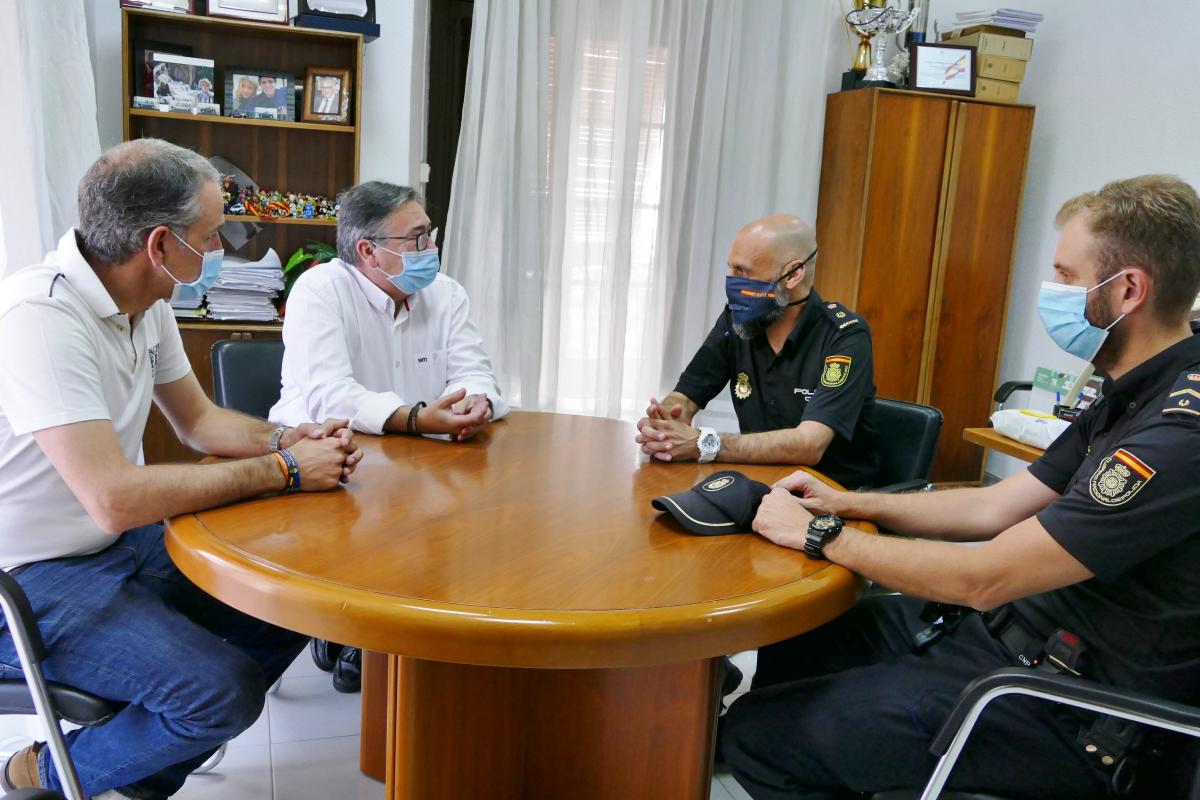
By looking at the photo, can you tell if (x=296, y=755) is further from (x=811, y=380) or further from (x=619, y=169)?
(x=619, y=169)

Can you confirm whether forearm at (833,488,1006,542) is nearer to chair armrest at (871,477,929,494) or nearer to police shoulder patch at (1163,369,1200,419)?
chair armrest at (871,477,929,494)

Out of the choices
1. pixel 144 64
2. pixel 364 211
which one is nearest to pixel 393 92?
pixel 144 64

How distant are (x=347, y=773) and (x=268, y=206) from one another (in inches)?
94.4

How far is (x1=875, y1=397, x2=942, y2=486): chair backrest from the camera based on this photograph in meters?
2.28

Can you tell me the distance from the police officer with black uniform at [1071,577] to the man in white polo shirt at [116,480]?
913 millimetres

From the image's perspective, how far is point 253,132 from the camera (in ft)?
12.4

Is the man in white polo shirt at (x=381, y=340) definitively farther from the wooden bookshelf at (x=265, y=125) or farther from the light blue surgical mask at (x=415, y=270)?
the wooden bookshelf at (x=265, y=125)

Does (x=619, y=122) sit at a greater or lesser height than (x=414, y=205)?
greater

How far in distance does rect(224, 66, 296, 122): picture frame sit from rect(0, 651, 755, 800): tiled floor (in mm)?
2267

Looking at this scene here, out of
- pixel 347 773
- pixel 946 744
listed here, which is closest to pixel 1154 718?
pixel 946 744

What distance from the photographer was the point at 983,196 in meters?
4.59

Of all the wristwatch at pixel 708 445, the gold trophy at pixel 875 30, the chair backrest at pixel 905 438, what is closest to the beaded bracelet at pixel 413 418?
the wristwatch at pixel 708 445

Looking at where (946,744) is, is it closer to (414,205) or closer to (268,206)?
(414,205)

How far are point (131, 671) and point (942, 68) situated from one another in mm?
4389
